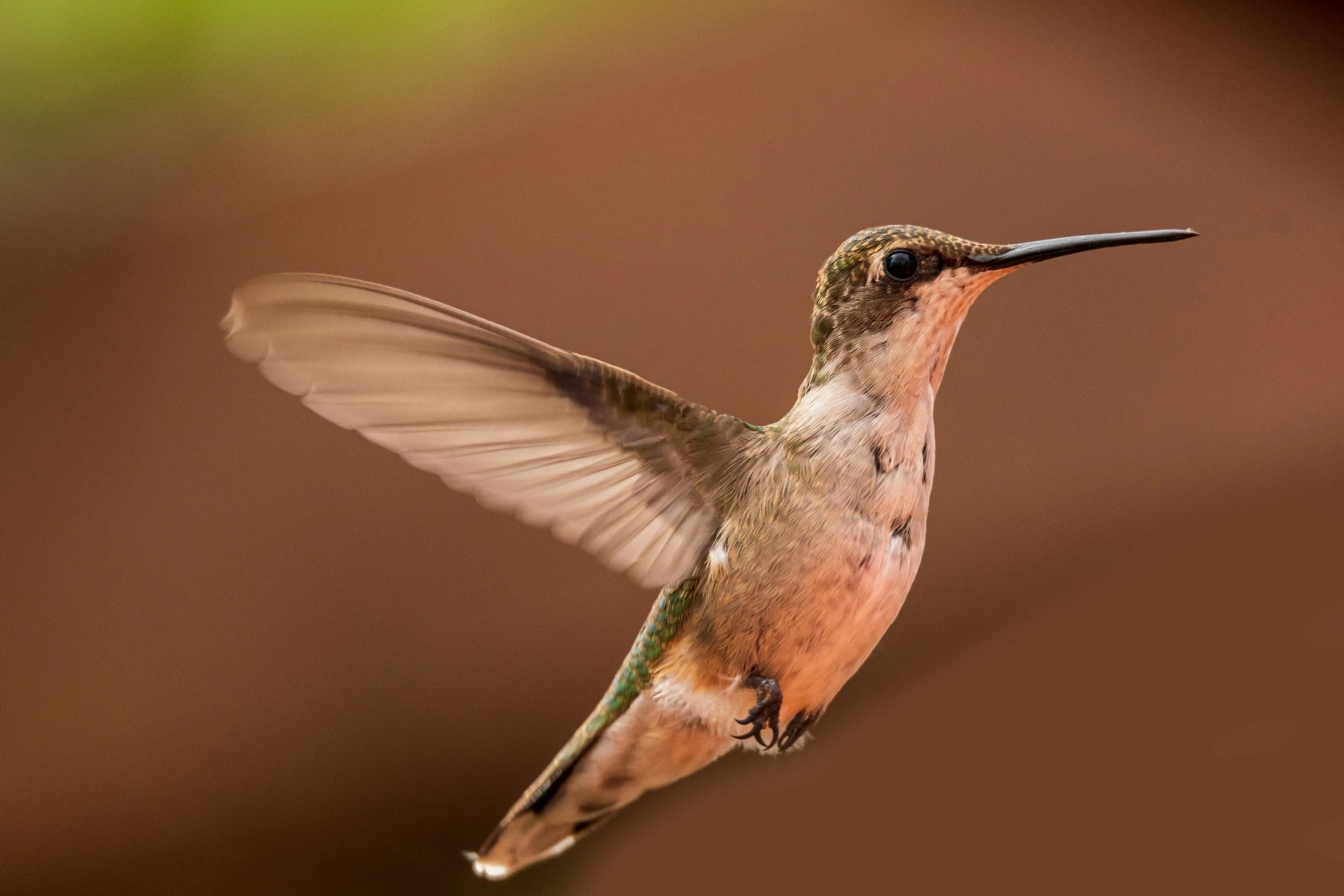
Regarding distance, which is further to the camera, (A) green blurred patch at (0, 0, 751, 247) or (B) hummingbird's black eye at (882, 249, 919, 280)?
(A) green blurred patch at (0, 0, 751, 247)

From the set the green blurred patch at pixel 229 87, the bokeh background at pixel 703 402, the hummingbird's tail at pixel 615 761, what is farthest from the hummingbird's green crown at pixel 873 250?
the green blurred patch at pixel 229 87

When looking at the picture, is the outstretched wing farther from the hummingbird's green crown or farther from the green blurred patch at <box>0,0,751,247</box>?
the green blurred patch at <box>0,0,751,247</box>

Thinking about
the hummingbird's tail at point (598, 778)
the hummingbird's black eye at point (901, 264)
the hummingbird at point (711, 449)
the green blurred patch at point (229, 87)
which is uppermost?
the green blurred patch at point (229, 87)

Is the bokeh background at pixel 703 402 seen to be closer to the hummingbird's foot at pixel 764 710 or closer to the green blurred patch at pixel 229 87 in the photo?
the green blurred patch at pixel 229 87

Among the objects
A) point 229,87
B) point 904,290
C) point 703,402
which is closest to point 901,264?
point 904,290

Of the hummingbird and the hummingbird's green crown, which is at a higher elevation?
the hummingbird's green crown

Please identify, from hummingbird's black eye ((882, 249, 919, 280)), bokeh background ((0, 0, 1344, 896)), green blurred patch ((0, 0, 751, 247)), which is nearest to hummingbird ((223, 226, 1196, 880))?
hummingbird's black eye ((882, 249, 919, 280))
